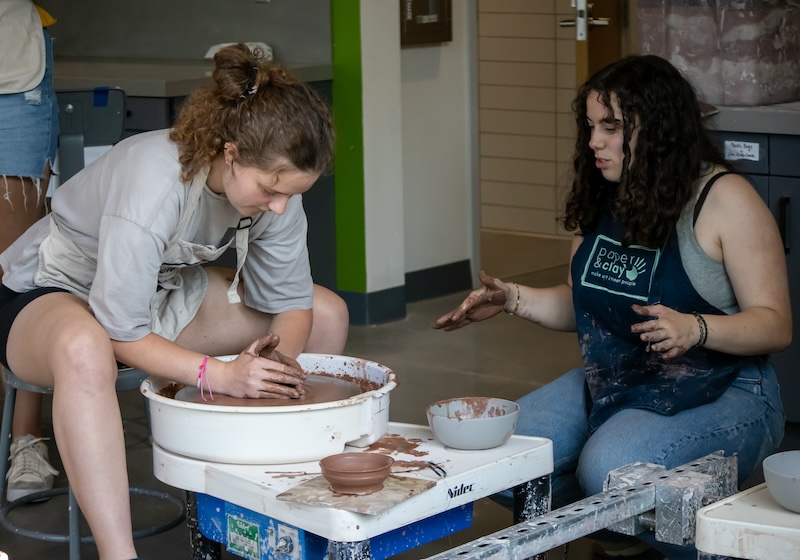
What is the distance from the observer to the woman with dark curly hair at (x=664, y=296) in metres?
2.10

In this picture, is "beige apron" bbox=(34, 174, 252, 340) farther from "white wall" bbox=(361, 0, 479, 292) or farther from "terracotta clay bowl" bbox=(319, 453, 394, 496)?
"white wall" bbox=(361, 0, 479, 292)

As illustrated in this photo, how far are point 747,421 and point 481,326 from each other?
7.97 ft

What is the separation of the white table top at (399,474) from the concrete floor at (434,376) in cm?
66

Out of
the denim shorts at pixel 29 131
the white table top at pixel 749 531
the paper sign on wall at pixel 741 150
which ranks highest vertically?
the denim shorts at pixel 29 131

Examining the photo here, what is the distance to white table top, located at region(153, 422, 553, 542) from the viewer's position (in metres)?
1.59

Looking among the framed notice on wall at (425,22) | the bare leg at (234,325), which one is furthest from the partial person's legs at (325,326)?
the framed notice on wall at (425,22)

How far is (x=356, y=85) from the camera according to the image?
4387 millimetres

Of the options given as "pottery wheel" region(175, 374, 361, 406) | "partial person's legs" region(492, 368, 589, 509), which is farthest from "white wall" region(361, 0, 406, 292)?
"pottery wheel" region(175, 374, 361, 406)

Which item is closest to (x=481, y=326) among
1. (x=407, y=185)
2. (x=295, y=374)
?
(x=407, y=185)

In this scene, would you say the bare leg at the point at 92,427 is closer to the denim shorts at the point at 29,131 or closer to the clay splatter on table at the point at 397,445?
the clay splatter on table at the point at 397,445

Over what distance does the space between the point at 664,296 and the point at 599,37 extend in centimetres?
367

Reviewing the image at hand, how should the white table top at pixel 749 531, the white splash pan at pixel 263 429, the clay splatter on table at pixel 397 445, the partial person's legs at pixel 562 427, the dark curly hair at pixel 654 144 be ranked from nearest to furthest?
the white table top at pixel 749 531 < the white splash pan at pixel 263 429 < the clay splatter on table at pixel 397 445 < the dark curly hair at pixel 654 144 < the partial person's legs at pixel 562 427

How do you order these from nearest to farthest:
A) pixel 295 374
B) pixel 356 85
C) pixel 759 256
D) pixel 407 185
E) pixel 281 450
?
pixel 281 450
pixel 295 374
pixel 759 256
pixel 356 85
pixel 407 185

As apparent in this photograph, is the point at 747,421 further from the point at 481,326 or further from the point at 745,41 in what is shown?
the point at 481,326
